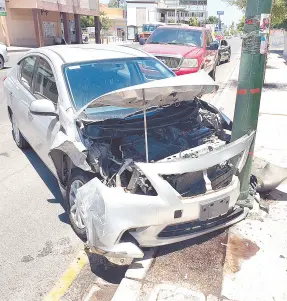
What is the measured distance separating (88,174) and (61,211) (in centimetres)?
109

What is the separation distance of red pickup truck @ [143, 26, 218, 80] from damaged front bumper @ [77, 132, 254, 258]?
7303mm

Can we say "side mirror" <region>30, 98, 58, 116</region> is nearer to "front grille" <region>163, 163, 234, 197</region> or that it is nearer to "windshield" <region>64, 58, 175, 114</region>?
"windshield" <region>64, 58, 175, 114</region>

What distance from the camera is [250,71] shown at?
332 cm

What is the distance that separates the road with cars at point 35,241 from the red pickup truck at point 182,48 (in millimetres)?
6002

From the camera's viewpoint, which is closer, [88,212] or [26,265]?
[88,212]

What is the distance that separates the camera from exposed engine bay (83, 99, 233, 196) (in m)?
2.94

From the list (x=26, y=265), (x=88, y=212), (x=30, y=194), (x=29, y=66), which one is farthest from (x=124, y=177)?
(x=29, y=66)

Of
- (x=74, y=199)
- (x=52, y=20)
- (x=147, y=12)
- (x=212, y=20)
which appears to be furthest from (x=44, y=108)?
(x=212, y=20)

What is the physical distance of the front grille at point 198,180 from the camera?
9.48ft

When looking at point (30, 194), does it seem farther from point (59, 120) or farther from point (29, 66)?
point (29, 66)

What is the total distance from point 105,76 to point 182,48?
694 centimetres

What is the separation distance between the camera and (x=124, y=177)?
9.73 feet

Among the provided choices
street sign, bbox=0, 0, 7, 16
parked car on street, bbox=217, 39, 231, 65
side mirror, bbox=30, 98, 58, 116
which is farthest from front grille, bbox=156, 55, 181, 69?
street sign, bbox=0, 0, 7, 16

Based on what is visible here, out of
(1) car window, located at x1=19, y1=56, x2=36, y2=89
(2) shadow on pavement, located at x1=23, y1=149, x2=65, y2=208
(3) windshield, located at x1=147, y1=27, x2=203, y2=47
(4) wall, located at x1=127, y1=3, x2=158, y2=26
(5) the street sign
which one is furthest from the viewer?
(4) wall, located at x1=127, y1=3, x2=158, y2=26
